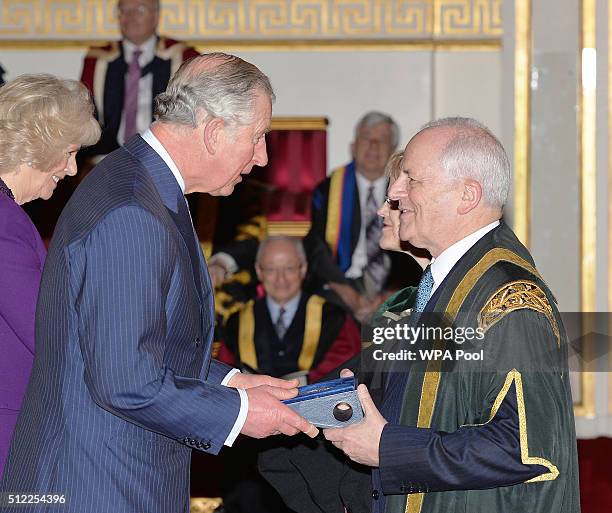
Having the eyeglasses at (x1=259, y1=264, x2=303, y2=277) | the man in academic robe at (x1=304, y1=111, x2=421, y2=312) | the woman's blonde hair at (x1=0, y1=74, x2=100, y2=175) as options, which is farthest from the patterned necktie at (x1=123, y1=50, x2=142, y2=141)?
the woman's blonde hair at (x1=0, y1=74, x2=100, y2=175)

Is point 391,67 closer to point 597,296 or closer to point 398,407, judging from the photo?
point 597,296

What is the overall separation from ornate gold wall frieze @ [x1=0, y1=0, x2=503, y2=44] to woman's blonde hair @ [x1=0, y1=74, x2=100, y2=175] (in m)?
5.24

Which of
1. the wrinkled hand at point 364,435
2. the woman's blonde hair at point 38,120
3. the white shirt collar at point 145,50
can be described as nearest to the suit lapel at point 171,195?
the wrinkled hand at point 364,435

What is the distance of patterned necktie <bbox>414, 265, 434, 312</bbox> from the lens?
276 centimetres

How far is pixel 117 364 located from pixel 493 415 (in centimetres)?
81

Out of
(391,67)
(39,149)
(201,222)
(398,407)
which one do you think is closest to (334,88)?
(391,67)

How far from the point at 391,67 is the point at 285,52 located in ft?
2.59

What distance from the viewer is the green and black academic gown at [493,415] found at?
238 centimetres

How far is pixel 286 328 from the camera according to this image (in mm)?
6828

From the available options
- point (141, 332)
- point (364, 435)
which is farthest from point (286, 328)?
point (141, 332)

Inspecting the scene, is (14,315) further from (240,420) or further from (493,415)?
(493,415)

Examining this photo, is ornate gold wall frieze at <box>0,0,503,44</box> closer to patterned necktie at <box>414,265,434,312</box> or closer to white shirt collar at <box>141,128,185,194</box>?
patterned necktie at <box>414,265,434,312</box>

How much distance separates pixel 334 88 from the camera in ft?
27.1

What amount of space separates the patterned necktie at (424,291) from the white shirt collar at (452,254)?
2cm
